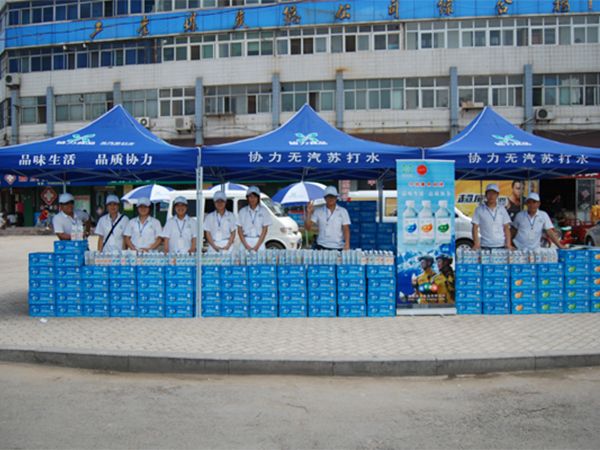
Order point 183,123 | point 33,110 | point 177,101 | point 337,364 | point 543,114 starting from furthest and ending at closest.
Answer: point 33,110 < point 177,101 < point 183,123 < point 543,114 < point 337,364

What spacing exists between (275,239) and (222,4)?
21875mm

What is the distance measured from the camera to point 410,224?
8.94 m

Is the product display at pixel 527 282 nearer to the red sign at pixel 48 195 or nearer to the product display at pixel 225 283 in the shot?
the product display at pixel 225 283

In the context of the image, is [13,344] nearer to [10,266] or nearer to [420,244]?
[420,244]

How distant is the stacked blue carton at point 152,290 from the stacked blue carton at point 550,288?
5716 millimetres

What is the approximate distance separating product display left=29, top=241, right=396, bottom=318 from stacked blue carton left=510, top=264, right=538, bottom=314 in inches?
72.5

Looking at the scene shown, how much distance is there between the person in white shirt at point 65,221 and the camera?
943 cm

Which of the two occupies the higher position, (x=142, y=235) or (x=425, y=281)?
(x=142, y=235)

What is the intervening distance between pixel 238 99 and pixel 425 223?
26.9 m

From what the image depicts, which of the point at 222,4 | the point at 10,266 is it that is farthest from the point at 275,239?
the point at 222,4

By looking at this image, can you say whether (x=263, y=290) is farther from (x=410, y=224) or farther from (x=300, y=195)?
(x=300, y=195)

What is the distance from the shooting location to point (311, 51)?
3359 cm

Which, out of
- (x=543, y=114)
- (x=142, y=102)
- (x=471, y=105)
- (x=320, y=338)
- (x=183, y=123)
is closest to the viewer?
(x=320, y=338)

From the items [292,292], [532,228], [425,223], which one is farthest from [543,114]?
[292,292]
